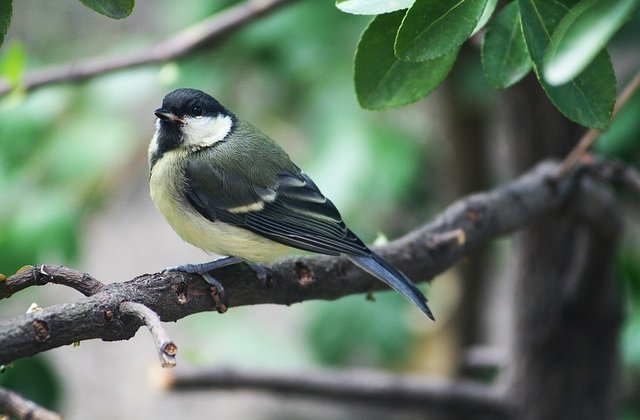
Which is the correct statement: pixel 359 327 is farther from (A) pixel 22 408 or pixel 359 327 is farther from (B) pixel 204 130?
(A) pixel 22 408

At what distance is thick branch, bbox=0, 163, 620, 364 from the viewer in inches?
46.6

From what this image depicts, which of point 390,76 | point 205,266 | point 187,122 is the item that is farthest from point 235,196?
point 390,76

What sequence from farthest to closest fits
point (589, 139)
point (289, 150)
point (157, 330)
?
1. point (289, 150)
2. point (589, 139)
3. point (157, 330)

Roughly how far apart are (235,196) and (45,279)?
0.71 meters

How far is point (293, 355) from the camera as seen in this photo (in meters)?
3.33

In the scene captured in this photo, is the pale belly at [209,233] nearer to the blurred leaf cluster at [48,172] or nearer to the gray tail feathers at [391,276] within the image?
the gray tail feathers at [391,276]

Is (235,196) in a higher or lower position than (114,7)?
higher

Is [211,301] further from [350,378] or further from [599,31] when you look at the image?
[350,378]

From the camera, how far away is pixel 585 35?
91 cm

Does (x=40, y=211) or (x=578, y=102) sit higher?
(x=40, y=211)

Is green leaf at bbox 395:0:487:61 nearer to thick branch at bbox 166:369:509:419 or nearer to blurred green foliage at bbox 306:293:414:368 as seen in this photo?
thick branch at bbox 166:369:509:419

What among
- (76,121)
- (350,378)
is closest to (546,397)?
(350,378)

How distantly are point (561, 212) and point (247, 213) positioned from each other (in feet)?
2.75

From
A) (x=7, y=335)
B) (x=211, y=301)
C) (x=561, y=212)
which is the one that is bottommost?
(x=7, y=335)
